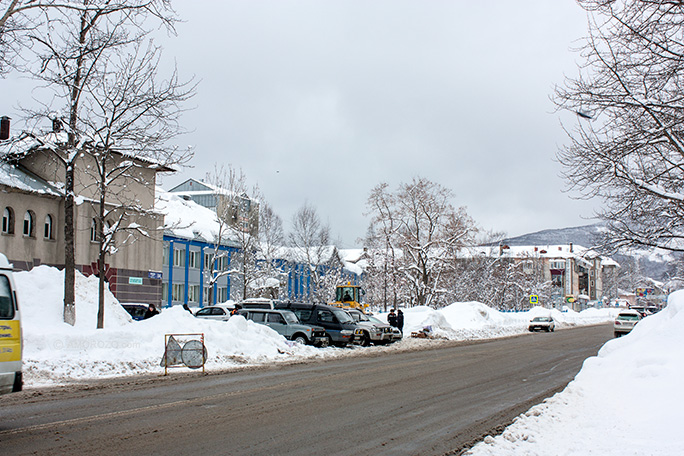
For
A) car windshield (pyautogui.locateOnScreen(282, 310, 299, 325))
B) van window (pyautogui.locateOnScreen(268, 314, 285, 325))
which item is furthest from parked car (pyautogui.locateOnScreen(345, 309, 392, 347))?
van window (pyautogui.locateOnScreen(268, 314, 285, 325))

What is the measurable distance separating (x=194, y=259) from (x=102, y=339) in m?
42.6

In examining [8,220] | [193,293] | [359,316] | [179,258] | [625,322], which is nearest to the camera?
[359,316]

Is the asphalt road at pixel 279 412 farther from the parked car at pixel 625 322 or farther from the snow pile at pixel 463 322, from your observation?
the parked car at pixel 625 322

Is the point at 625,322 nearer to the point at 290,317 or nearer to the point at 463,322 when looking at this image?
the point at 463,322

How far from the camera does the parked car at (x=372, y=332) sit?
27.9m

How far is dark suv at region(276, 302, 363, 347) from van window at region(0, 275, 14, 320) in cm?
1878

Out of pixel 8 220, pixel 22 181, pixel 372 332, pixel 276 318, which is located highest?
pixel 22 181

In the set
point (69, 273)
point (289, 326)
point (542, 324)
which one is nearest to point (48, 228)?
point (69, 273)

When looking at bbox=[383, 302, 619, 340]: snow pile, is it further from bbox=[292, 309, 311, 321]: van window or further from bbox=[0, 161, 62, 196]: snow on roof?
bbox=[0, 161, 62, 196]: snow on roof

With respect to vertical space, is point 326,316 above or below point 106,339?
below

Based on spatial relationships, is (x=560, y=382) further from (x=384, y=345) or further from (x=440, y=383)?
(x=384, y=345)

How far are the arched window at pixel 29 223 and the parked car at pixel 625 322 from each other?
118 ft

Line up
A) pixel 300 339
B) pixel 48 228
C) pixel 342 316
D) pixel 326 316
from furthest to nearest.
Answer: pixel 48 228 → pixel 342 316 → pixel 326 316 → pixel 300 339

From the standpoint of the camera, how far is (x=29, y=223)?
120 feet
